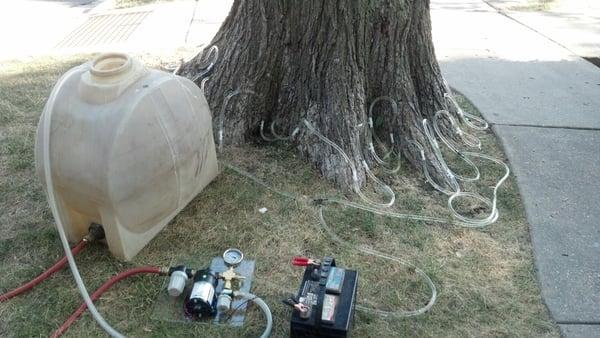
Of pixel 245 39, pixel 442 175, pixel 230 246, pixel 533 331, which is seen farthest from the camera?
pixel 245 39

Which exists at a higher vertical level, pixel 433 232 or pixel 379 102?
pixel 379 102

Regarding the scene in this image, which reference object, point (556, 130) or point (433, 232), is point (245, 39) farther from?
point (556, 130)

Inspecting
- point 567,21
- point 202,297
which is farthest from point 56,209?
point 567,21

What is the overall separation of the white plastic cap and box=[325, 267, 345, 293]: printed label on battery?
0.67m

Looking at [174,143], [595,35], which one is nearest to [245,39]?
[174,143]

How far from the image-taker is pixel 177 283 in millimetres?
2320

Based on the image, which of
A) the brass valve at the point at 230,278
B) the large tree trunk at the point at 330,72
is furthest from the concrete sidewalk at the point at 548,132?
the brass valve at the point at 230,278

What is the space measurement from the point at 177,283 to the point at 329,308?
28.4 inches

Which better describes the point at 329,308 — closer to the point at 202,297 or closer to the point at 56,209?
the point at 202,297

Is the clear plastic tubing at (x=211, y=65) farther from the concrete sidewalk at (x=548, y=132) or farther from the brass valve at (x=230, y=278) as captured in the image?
the concrete sidewalk at (x=548, y=132)

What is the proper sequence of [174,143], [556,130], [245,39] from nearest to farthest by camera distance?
[174,143]
[245,39]
[556,130]

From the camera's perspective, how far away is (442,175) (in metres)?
3.32

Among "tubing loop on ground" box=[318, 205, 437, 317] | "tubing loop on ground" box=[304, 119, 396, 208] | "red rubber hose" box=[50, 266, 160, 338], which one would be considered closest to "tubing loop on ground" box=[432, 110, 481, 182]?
"tubing loop on ground" box=[304, 119, 396, 208]

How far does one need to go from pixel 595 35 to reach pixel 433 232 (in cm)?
564
